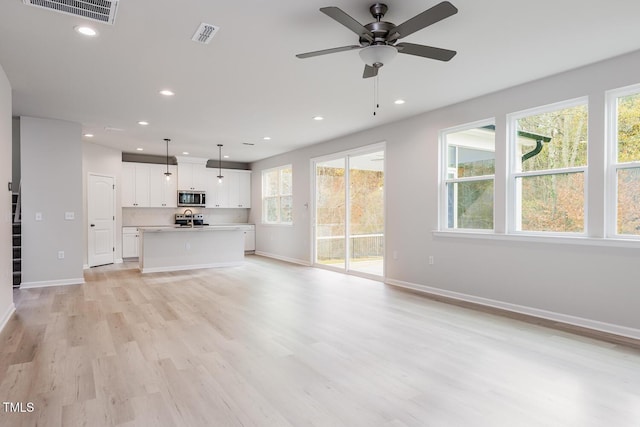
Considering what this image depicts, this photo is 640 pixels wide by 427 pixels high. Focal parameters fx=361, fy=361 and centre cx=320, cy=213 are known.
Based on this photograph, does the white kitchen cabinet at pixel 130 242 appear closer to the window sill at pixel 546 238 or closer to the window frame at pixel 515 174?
the window sill at pixel 546 238

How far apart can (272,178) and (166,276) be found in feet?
13.2

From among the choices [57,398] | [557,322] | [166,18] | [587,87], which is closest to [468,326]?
[557,322]

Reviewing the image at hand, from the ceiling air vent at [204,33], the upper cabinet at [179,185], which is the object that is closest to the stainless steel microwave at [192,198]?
the upper cabinet at [179,185]

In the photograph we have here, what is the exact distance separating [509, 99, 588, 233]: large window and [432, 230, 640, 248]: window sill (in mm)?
162

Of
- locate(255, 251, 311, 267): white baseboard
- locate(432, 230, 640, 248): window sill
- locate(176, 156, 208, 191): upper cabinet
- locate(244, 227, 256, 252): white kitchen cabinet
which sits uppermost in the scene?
locate(176, 156, 208, 191): upper cabinet

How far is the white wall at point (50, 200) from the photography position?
555cm

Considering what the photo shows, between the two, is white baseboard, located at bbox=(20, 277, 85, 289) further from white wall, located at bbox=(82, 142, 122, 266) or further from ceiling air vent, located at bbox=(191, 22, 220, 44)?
ceiling air vent, located at bbox=(191, 22, 220, 44)

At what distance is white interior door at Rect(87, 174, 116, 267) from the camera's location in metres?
7.67

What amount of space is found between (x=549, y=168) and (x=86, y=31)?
15.5ft

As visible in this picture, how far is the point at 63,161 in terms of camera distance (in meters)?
5.79

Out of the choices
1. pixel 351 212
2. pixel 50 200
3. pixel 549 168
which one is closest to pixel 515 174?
pixel 549 168

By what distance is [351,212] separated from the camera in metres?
6.88

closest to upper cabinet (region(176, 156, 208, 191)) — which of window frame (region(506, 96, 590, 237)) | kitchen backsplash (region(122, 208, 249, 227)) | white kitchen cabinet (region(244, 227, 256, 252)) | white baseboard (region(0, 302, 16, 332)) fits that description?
kitchen backsplash (region(122, 208, 249, 227))

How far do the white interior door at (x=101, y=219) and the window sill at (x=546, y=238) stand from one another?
22.8 ft
